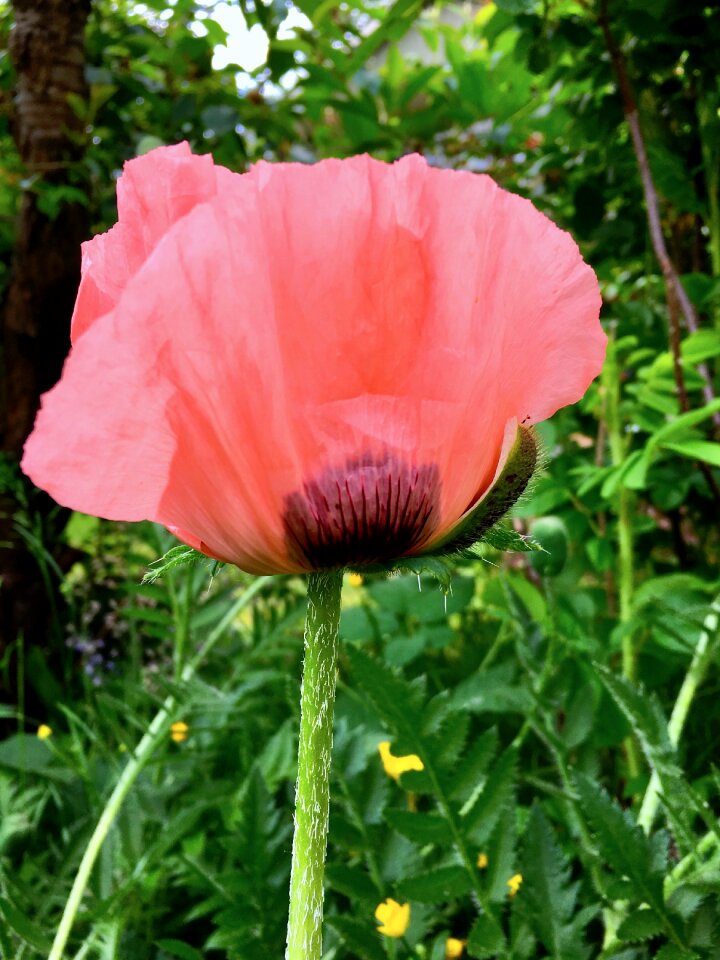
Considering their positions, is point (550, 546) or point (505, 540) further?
point (550, 546)

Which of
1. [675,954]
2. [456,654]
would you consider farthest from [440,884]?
[456,654]

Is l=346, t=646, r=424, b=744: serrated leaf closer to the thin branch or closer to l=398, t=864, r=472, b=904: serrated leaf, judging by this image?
l=398, t=864, r=472, b=904: serrated leaf

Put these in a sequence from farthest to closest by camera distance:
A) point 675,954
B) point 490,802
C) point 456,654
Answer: point 456,654 < point 490,802 < point 675,954

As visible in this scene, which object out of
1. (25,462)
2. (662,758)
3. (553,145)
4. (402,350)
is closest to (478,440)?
(402,350)

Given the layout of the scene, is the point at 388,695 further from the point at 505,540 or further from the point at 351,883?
the point at 505,540

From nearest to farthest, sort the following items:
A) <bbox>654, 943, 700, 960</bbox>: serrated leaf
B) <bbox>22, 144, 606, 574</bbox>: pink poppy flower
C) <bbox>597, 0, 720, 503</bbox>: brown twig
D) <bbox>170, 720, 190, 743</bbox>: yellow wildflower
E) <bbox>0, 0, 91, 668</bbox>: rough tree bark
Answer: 1. <bbox>22, 144, 606, 574</bbox>: pink poppy flower
2. <bbox>654, 943, 700, 960</bbox>: serrated leaf
3. <bbox>170, 720, 190, 743</bbox>: yellow wildflower
4. <bbox>597, 0, 720, 503</bbox>: brown twig
5. <bbox>0, 0, 91, 668</bbox>: rough tree bark

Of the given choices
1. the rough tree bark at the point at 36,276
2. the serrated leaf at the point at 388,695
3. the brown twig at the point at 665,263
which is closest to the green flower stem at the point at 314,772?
the serrated leaf at the point at 388,695

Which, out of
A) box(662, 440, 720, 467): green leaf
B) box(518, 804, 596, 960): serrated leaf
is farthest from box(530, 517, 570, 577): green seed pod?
box(518, 804, 596, 960): serrated leaf
